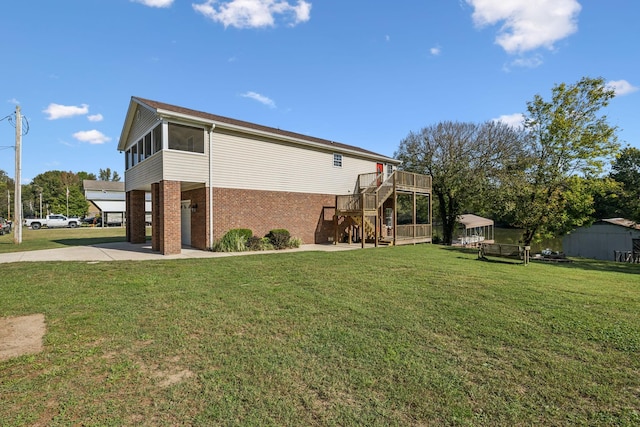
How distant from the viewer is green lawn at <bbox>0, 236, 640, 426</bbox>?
250cm

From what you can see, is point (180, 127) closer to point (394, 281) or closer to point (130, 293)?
point (130, 293)

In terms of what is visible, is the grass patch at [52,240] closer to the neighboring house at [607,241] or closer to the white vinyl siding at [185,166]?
the white vinyl siding at [185,166]

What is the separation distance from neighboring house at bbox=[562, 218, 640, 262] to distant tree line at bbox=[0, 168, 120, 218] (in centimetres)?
6974

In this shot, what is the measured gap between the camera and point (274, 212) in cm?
1541

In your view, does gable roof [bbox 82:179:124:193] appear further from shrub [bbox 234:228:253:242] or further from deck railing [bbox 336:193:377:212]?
deck railing [bbox 336:193:377:212]

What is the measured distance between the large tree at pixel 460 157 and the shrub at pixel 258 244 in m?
14.3

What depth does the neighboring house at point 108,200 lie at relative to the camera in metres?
42.7

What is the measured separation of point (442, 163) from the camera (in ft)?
75.4

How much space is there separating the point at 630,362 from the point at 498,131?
904 inches

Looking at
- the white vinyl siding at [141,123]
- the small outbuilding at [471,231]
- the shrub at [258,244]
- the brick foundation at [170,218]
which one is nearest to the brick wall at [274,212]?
the shrub at [258,244]

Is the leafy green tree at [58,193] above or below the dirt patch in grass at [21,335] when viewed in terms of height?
above

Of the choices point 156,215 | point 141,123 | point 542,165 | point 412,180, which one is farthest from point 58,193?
point 542,165

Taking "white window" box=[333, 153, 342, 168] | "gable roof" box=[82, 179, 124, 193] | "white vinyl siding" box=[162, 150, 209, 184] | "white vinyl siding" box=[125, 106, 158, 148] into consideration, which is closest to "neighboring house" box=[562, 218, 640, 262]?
"white window" box=[333, 153, 342, 168]

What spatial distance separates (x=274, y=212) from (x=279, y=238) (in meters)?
1.55
